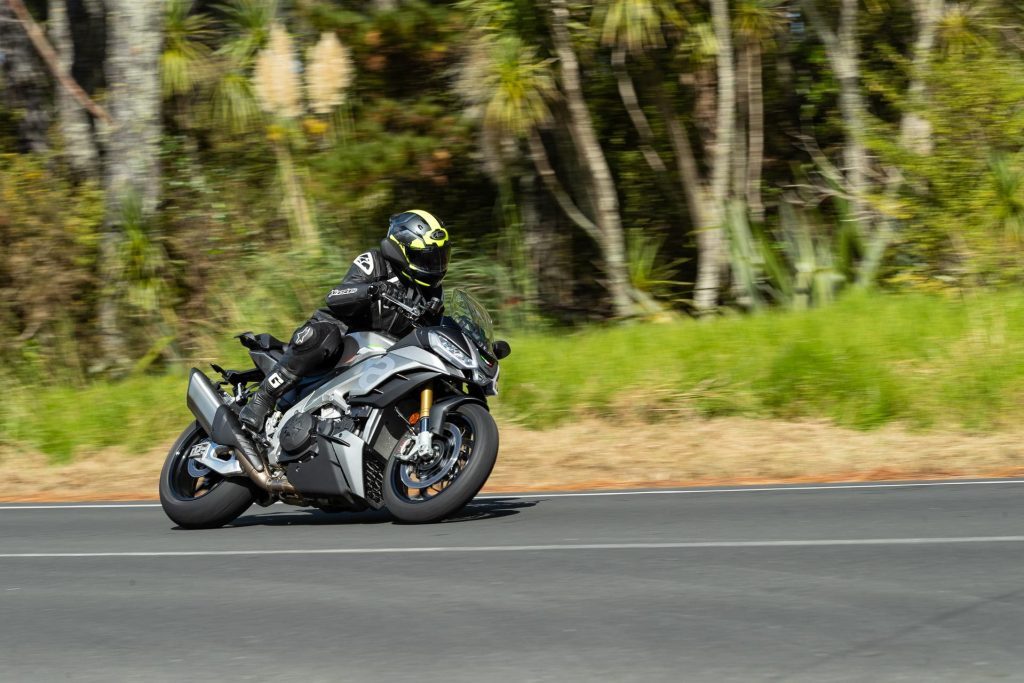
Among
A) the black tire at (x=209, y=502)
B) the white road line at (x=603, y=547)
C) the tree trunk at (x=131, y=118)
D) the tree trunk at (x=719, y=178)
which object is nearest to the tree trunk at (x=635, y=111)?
the tree trunk at (x=719, y=178)

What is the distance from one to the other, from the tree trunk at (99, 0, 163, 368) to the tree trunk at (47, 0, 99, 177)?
82 centimetres

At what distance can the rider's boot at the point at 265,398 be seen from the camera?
915cm

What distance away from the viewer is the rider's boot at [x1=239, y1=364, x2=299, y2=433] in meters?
9.15

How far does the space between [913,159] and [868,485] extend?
6948 millimetres

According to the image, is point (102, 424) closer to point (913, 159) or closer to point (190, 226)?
point (190, 226)

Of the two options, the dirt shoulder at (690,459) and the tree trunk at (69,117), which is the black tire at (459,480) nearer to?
the dirt shoulder at (690,459)

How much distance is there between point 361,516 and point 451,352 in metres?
1.73

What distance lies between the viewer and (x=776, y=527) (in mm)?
8195

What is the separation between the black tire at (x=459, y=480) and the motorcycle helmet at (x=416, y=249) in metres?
1.01

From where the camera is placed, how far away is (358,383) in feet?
29.2

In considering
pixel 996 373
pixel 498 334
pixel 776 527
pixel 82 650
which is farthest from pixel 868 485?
pixel 498 334

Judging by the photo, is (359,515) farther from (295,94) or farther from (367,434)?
(295,94)

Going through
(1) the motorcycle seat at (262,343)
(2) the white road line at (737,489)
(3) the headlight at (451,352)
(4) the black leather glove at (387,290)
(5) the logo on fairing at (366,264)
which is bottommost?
(2) the white road line at (737,489)

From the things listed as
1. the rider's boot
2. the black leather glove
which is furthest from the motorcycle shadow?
the black leather glove
